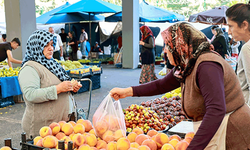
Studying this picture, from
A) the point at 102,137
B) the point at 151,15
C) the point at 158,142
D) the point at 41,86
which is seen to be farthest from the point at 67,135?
the point at 151,15

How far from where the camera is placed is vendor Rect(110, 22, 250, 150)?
60.4 inches

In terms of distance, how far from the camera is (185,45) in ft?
5.63

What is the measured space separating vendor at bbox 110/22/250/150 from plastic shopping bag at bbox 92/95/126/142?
0.58 m

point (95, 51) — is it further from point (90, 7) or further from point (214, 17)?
point (214, 17)

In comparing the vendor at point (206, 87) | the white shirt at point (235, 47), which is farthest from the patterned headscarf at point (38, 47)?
the white shirt at point (235, 47)

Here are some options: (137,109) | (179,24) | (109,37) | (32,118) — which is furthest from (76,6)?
(179,24)

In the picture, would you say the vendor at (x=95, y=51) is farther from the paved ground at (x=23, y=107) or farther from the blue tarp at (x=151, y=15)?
the paved ground at (x=23, y=107)

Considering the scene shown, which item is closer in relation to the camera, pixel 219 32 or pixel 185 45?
pixel 185 45

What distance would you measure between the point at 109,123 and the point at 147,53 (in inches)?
246

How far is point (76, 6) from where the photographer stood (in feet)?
48.1

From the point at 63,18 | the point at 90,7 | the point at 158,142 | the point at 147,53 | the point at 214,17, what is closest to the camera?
the point at 158,142

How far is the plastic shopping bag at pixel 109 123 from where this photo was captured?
208cm

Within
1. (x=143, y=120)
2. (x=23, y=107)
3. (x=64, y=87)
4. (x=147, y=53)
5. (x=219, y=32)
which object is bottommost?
(x=23, y=107)

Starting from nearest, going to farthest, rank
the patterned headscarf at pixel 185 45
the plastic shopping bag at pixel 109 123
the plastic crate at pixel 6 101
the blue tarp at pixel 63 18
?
the patterned headscarf at pixel 185 45, the plastic shopping bag at pixel 109 123, the plastic crate at pixel 6 101, the blue tarp at pixel 63 18
